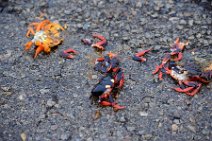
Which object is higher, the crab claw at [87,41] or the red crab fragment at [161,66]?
the crab claw at [87,41]

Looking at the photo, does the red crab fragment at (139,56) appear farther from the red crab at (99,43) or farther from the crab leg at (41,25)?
the crab leg at (41,25)

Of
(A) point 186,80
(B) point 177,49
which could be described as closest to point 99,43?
(B) point 177,49

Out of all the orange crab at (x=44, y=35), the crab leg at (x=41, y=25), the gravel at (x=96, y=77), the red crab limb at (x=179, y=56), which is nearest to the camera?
the gravel at (x=96, y=77)

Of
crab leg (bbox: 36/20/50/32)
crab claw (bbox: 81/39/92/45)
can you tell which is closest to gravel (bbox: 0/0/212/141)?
crab claw (bbox: 81/39/92/45)

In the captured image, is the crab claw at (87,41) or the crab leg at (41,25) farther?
the crab leg at (41,25)

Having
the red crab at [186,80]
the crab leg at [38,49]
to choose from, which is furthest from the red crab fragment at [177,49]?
the crab leg at [38,49]

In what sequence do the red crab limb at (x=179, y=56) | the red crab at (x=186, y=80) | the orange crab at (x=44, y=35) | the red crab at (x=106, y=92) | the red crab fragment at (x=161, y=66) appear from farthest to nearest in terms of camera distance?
the orange crab at (x=44, y=35), the red crab limb at (x=179, y=56), the red crab fragment at (x=161, y=66), the red crab at (x=186, y=80), the red crab at (x=106, y=92)

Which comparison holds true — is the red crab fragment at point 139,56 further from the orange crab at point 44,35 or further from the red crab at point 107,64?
the orange crab at point 44,35

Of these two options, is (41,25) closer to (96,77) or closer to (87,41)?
(87,41)
